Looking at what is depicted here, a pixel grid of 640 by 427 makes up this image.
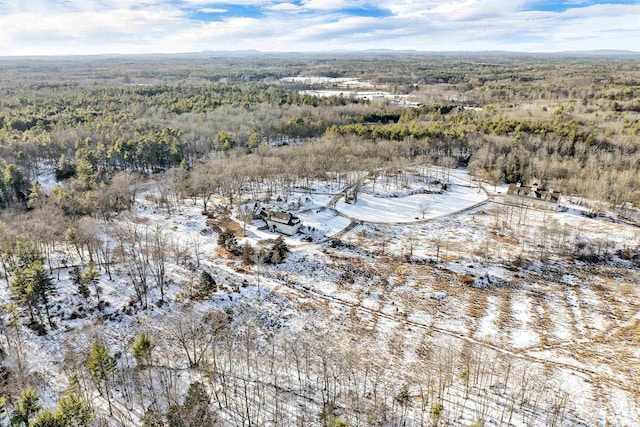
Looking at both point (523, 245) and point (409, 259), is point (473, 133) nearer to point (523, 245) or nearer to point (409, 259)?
point (523, 245)

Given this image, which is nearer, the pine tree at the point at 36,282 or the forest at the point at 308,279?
the forest at the point at 308,279

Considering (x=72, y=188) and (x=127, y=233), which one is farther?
(x=72, y=188)

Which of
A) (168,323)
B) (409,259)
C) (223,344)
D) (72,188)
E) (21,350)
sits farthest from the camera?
(72,188)

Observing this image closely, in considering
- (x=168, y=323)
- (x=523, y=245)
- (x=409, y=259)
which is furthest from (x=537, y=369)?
(x=168, y=323)

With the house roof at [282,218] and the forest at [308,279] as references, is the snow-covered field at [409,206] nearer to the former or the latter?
the forest at [308,279]

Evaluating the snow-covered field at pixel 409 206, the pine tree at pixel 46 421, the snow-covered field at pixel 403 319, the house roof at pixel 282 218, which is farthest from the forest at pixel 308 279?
the house roof at pixel 282 218

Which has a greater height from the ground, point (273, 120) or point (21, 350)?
point (273, 120)

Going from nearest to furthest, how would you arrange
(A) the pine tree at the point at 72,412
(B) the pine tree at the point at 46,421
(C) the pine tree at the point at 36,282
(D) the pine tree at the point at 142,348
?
1. (B) the pine tree at the point at 46,421
2. (A) the pine tree at the point at 72,412
3. (D) the pine tree at the point at 142,348
4. (C) the pine tree at the point at 36,282

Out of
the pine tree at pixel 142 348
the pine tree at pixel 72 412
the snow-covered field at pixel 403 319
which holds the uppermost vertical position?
the pine tree at pixel 72 412
